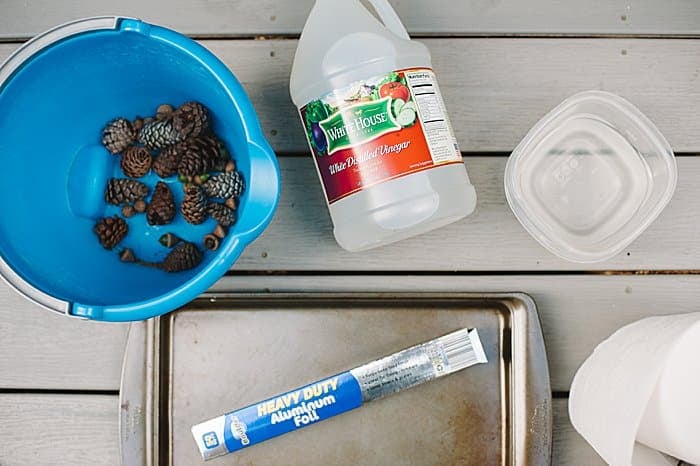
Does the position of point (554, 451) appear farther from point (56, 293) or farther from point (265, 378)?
point (56, 293)

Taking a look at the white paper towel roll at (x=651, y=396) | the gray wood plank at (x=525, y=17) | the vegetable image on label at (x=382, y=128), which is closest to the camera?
the white paper towel roll at (x=651, y=396)

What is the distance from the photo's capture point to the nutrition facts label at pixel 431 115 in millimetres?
584

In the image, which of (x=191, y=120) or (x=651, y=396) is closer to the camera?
(x=651, y=396)

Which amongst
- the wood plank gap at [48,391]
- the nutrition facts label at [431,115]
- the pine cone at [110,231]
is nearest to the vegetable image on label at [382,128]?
the nutrition facts label at [431,115]

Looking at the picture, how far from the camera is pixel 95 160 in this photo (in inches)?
26.2

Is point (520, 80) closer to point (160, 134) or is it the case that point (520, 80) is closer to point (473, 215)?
point (473, 215)

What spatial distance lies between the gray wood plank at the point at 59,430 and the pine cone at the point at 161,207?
187 mm

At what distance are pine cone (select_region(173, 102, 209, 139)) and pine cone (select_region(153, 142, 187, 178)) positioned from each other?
13 millimetres

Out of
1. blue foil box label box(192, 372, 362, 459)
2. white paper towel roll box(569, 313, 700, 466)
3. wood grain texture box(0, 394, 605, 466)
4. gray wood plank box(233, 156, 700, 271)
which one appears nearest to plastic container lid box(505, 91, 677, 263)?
gray wood plank box(233, 156, 700, 271)

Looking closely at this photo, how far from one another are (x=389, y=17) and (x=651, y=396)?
40 centimetres

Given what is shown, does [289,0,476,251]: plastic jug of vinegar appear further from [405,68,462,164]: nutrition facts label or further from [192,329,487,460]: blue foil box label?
[192,329,487,460]: blue foil box label

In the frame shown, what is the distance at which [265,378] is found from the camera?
64 centimetres

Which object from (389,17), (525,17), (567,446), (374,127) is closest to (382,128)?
(374,127)

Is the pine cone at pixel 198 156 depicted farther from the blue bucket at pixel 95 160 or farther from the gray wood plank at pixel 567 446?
the gray wood plank at pixel 567 446
